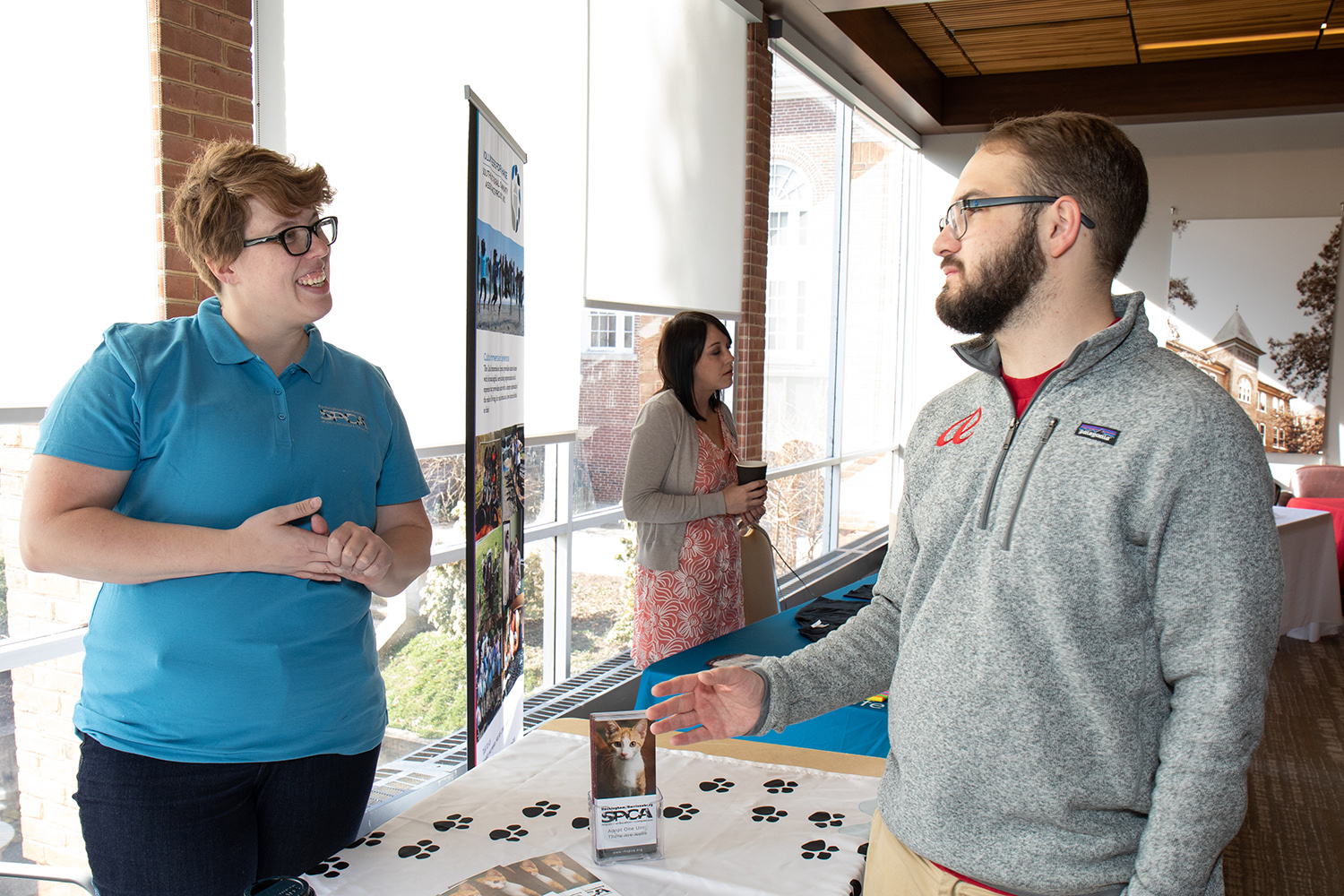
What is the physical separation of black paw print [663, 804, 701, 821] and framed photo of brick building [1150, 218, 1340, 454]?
7.46 m

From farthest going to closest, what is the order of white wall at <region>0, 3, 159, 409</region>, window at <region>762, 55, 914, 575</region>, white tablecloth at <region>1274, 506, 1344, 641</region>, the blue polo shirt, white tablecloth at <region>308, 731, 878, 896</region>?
window at <region>762, 55, 914, 575</region> < white tablecloth at <region>1274, 506, 1344, 641</region> < white wall at <region>0, 3, 159, 409</region> < the blue polo shirt < white tablecloth at <region>308, 731, 878, 896</region>

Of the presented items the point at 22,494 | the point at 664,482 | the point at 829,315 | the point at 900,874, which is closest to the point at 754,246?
the point at 829,315

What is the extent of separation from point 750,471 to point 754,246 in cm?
275

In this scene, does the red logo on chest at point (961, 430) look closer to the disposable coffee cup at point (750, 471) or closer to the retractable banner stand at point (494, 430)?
the retractable banner stand at point (494, 430)

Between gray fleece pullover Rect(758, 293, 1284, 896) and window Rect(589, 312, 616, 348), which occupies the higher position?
window Rect(589, 312, 616, 348)

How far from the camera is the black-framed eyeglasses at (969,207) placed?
1.17 m

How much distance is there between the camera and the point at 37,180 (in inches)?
82.8

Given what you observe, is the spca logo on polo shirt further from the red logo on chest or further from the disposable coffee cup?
the disposable coffee cup

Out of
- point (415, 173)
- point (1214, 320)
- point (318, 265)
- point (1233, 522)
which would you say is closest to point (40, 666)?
point (318, 265)

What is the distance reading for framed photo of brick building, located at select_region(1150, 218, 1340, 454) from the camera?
749cm

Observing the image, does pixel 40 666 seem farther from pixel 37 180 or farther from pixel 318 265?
pixel 318 265

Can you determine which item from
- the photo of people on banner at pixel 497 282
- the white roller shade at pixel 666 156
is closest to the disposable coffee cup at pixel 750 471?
the photo of people on banner at pixel 497 282

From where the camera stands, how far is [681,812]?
1.44 metres

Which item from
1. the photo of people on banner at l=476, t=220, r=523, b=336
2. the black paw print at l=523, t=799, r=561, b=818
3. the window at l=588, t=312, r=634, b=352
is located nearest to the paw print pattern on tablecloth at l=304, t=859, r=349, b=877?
the black paw print at l=523, t=799, r=561, b=818
